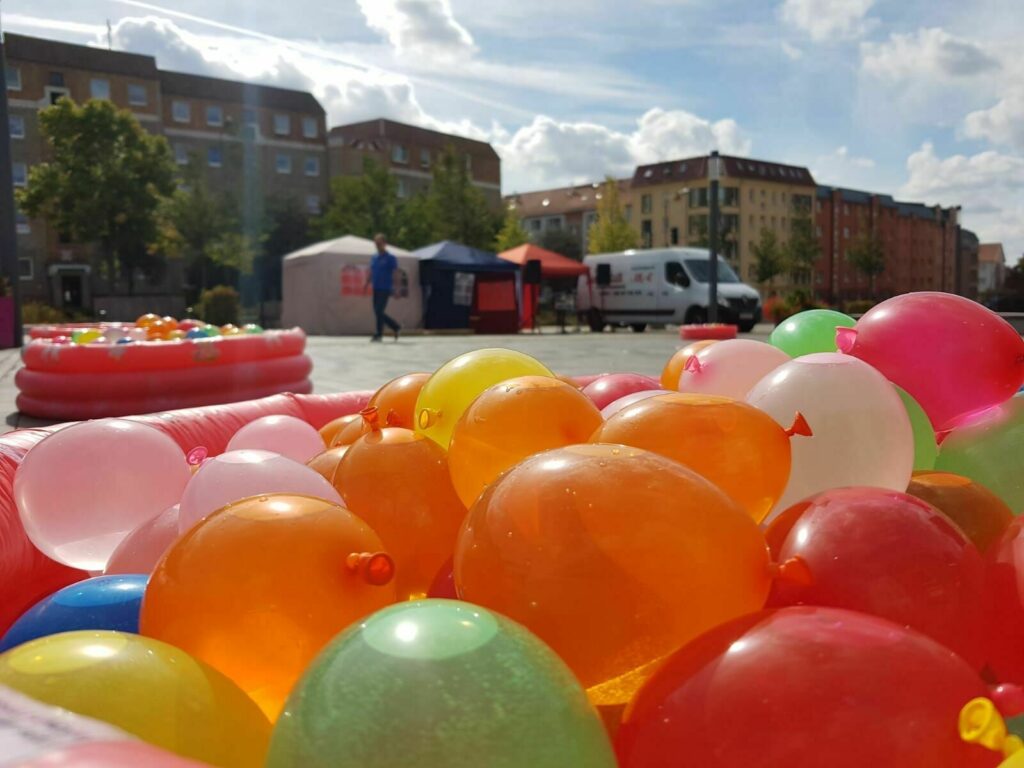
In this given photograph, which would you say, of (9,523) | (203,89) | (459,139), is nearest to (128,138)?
(203,89)

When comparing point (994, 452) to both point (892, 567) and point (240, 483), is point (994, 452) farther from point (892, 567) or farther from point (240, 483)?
point (240, 483)

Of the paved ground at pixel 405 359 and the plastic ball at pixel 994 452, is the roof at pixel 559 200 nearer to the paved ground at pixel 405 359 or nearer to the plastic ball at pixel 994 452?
the paved ground at pixel 405 359

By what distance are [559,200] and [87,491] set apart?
239 ft

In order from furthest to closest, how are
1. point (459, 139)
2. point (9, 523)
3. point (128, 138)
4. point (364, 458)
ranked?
point (459, 139) → point (128, 138) → point (9, 523) → point (364, 458)

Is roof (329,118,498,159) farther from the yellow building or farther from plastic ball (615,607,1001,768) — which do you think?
plastic ball (615,607,1001,768)

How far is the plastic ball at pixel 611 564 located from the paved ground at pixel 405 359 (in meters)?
5.74

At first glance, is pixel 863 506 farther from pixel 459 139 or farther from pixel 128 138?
pixel 459 139

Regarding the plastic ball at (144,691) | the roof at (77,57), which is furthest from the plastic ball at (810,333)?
the roof at (77,57)

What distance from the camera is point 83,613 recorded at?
1.74m

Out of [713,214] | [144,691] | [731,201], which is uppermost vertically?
[731,201]

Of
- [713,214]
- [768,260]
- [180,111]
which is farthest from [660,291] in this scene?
[180,111]

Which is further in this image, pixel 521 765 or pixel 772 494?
pixel 772 494

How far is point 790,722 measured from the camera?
1101mm

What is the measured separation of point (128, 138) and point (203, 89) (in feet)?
44.5
